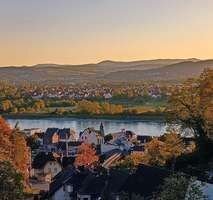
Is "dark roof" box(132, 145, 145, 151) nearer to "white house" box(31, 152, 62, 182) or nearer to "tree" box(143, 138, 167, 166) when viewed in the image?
"white house" box(31, 152, 62, 182)

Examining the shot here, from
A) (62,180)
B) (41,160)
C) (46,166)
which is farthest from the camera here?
(41,160)

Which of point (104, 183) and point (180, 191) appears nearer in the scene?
point (180, 191)

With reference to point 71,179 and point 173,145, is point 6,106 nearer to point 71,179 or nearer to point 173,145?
point 71,179

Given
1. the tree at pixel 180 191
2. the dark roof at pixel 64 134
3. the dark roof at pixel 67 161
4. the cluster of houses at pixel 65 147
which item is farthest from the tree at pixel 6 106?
the tree at pixel 180 191

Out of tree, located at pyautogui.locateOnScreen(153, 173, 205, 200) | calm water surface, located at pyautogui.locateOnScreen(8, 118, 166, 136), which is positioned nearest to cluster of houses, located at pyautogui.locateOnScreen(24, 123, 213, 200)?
tree, located at pyautogui.locateOnScreen(153, 173, 205, 200)

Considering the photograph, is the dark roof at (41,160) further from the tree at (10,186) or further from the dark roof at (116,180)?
the tree at (10,186)

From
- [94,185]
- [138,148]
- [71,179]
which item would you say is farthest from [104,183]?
[138,148]
